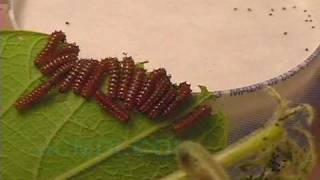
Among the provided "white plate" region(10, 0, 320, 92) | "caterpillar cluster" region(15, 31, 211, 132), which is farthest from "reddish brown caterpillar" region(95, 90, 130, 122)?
"white plate" region(10, 0, 320, 92)

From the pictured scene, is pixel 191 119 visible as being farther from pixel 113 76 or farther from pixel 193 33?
pixel 193 33

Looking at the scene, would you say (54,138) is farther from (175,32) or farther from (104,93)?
(175,32)

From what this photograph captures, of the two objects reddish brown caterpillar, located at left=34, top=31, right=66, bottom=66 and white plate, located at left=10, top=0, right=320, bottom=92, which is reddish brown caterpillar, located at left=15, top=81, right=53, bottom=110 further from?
white plate, located at left=10, top=0, right=320, bottom=92

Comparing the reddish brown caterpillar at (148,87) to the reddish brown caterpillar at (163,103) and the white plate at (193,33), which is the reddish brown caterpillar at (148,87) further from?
the white plate at (193,33)

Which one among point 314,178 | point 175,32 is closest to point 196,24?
point 175,32

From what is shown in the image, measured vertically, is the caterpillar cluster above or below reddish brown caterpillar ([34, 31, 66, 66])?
below

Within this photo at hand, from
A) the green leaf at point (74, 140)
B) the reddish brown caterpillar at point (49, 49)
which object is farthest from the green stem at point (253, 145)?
the reddish brown caterpillar at point (49, 49)

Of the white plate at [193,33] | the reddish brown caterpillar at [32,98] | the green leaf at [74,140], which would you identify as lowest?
the green leaf at [74,140]

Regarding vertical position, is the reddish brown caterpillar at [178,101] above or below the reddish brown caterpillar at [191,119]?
above
